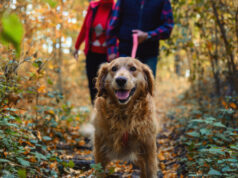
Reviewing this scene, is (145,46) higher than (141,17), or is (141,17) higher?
(141,17)

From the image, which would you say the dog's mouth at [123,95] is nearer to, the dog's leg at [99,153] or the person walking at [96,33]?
the dog's leg at [99,153]

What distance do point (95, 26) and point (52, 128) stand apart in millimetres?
1881

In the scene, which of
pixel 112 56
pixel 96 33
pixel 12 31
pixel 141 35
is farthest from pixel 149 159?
pixel 96 33

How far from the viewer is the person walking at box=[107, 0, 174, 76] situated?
10.1ft

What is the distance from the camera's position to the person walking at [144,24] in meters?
3.08

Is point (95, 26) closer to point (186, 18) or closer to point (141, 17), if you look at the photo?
point (141, 17)

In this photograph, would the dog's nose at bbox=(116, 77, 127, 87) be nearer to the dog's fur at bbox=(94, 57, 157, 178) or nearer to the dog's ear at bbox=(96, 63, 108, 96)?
the dog's fur at bbox=(94, 57, 157, 178)

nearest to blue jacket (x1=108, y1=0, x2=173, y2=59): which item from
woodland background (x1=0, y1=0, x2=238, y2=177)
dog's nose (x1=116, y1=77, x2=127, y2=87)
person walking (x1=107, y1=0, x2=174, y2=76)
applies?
person walking (x1=107, y1=0, x2=174, y2=76)

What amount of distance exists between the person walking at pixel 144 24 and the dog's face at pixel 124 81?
1.76 feet

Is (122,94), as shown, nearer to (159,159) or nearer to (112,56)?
(112,56)

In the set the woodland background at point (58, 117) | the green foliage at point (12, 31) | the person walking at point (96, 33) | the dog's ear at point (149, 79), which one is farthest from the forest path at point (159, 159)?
the green foliage at point (12, 31)

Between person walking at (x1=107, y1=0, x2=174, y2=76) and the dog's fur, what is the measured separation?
63cm

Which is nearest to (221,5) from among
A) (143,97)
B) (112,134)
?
(143,97)

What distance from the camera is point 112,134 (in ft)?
7.87
